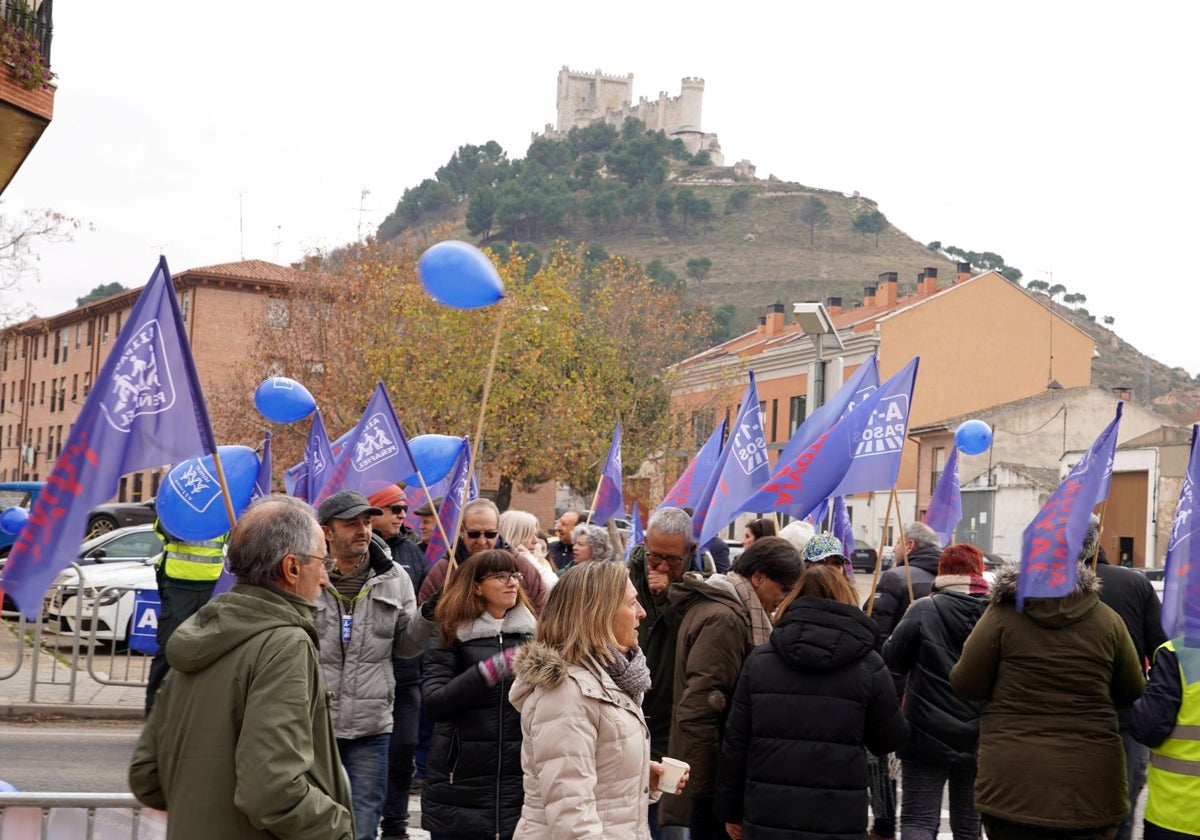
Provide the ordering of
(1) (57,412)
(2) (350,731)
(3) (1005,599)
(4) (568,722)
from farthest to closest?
(1) (57,412), (2) (350,731), (3) (1005,599), (4) (568,722)

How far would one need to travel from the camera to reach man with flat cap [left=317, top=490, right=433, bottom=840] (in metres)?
6.59

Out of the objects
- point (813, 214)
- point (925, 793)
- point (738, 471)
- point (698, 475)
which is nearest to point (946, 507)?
point (698, 475)

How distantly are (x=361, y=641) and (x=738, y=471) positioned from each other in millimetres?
4659

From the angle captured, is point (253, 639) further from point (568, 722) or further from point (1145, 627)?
point (1145, 627)

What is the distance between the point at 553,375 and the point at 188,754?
135 feet

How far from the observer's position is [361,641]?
664 cm

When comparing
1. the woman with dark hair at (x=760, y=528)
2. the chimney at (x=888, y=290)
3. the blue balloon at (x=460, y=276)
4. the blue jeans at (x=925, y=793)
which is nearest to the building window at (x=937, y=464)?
the chimney at (x=888, y=290)

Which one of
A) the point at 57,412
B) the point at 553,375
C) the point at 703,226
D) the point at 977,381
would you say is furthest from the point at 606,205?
the point at 553,375

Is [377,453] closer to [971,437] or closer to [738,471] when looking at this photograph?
[738,471]

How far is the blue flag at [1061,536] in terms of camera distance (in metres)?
5.88

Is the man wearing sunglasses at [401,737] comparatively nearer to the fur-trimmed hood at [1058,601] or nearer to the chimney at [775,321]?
the fur-trimmed hood at [1058,601]

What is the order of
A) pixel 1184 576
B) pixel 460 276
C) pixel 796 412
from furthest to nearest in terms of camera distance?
1. pixel 796 412
2. pixel 460 276
3. pixel 1184 576

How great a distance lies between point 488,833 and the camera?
5.53m

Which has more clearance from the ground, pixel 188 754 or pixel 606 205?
pixel 606 205
